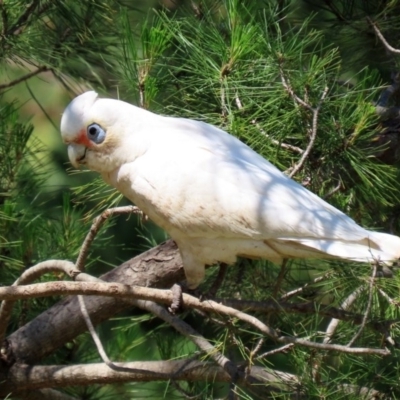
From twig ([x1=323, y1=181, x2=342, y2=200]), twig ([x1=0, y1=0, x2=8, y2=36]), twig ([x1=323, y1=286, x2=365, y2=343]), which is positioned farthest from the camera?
twig ([x1=0, y1=0, x2=8, y2=36])


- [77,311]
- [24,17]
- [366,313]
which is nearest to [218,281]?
[77,311]

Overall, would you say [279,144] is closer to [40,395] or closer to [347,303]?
[347,303]

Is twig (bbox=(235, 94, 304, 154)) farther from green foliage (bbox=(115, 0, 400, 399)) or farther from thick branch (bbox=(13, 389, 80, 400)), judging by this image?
thick branch (bbox=(13, 389, 80, 400))

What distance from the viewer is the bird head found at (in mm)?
1620

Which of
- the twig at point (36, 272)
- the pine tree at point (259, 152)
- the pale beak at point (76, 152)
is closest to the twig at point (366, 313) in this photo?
the pine tree at point (259, 152)

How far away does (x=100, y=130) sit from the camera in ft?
5.36

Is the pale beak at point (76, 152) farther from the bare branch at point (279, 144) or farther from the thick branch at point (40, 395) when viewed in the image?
the thick branch at point (40, 395)

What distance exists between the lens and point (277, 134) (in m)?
1.59

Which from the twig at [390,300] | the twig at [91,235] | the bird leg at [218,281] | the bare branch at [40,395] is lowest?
the bare branch at [40,395]

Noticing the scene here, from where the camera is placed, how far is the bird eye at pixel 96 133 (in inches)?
64.2

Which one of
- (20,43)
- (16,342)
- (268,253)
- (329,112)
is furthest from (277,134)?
(16,342)

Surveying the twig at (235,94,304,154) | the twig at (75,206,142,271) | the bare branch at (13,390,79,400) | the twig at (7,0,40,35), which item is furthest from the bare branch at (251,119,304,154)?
the bare branch at (13,390,79,400)

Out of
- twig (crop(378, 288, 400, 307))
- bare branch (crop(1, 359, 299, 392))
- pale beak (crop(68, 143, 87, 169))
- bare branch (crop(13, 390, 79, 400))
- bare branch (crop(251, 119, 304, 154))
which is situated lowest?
bare branch (crop(13, 390, 79, 400))

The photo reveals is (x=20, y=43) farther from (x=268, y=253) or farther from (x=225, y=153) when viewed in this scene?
(x=268, y=253)
